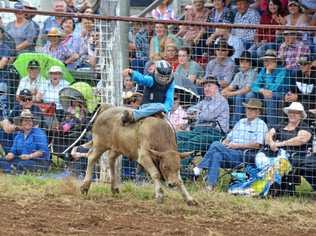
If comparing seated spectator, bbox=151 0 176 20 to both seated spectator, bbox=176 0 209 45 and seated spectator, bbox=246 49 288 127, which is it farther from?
seated spectator, bbox=246 49 288 127

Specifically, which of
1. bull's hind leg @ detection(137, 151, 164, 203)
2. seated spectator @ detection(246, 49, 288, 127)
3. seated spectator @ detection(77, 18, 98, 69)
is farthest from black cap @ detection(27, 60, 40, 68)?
bull's hind leg @ detection(137, 151, 164, 203)

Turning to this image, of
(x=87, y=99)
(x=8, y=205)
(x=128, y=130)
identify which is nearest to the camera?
(x=8, y=205)

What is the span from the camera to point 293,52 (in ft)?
39.2

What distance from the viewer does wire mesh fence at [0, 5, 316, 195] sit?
1140 cm

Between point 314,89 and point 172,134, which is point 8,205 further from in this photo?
point 314,89

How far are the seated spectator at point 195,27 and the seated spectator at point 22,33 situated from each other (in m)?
2.27

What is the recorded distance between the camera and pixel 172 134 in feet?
33.9

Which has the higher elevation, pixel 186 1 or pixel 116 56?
pixel 186 1

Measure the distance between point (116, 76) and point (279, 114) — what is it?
85.2 inches

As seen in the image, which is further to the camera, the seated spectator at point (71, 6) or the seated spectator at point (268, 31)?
the seated spectator at point (71, 6)

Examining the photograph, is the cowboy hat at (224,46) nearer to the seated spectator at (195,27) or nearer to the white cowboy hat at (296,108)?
the seated spectator at (195,27)

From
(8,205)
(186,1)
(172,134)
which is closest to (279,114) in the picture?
(172,134)

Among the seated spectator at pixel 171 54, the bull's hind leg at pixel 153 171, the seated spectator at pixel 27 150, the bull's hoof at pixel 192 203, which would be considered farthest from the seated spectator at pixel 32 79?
the bull's hoof at pixel 192 203

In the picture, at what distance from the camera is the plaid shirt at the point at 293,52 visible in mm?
11898
